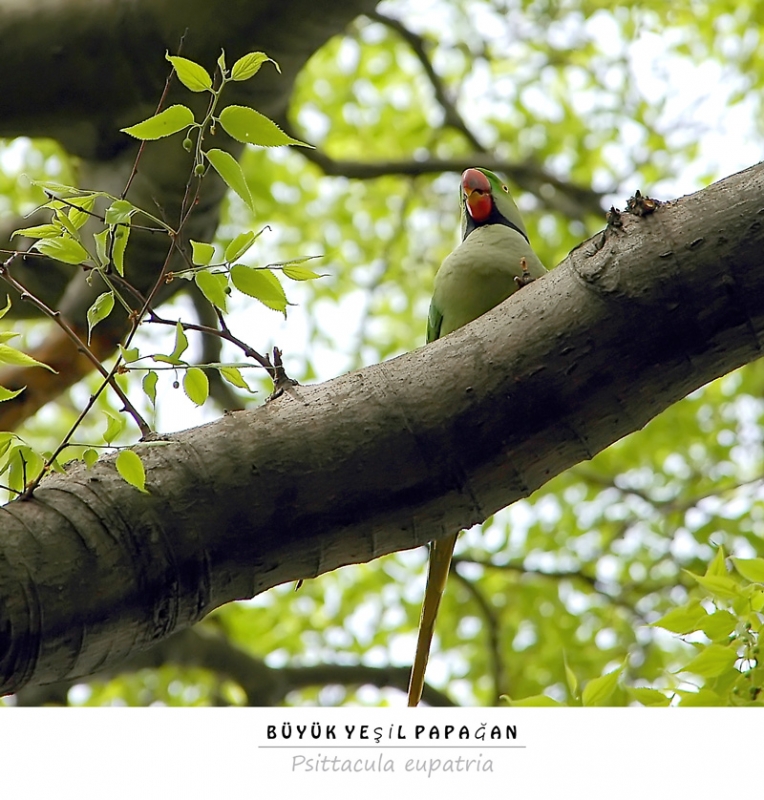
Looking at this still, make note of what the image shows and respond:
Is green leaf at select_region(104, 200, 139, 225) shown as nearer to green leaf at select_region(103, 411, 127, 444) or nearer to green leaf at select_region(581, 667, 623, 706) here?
green leaf at select_region(103, 411, 127, 444)

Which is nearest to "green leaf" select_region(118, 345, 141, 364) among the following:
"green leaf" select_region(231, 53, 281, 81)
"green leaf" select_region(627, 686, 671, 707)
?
"green leaf" select_region(231, 53, 281, 81)

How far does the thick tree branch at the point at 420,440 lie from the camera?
1.20 m

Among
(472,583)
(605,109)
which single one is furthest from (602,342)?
(605,109)

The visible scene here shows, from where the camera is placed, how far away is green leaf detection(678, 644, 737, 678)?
1492mm

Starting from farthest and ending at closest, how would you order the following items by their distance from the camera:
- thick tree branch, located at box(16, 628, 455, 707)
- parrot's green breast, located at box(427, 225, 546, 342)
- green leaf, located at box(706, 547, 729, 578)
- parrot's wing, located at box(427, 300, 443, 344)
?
thick tree branch, located at box(16, 628, 455, 707) < parrot's wing, located at box(427, 300, 443, 344) < parrot's green breast, located at box(427, 225, 546, 342) < green leaf, located at box(706, 547, 729, 578)

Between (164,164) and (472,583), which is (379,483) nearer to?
(164,164)

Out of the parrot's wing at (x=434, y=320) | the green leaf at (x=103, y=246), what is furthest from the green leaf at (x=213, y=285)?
the parrot's wing at (x=434, y=320)

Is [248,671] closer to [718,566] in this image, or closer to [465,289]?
[465,289]

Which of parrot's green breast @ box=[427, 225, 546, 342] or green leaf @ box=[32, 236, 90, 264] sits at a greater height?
parrot's green breast @ box=[427, 225, 546, 342]

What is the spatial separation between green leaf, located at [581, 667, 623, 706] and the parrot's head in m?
1.39

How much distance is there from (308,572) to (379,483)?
0.17m

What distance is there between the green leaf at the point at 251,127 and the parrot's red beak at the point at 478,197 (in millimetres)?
1603

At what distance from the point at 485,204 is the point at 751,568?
1.45 m

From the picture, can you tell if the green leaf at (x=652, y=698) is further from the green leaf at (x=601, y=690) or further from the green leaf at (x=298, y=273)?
the green leaf at (x=298, y=273)
